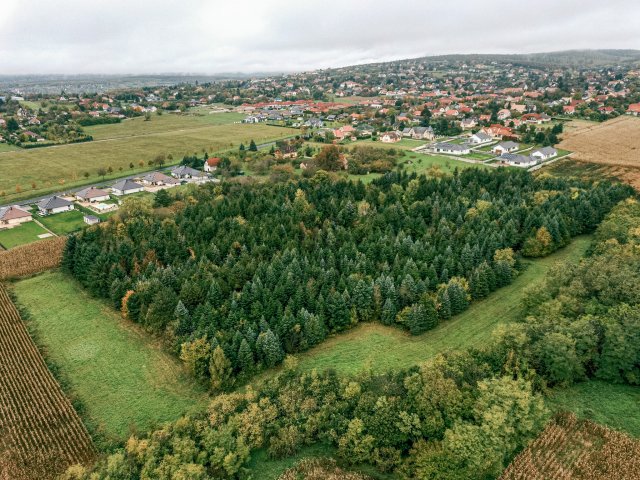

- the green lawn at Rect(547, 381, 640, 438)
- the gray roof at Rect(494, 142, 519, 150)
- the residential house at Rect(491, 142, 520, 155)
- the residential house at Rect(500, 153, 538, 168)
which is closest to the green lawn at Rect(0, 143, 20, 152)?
the residential house at Rect(500, 153, 538, 168)

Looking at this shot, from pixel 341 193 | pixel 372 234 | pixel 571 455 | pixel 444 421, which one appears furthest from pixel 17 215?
pixel 571 455

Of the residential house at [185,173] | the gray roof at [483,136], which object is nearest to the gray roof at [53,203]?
the residential house at [185,173]

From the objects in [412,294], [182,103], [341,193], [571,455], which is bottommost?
[571,455]

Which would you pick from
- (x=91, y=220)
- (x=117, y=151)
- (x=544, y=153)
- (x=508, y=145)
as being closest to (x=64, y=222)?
(x=91, y=220)

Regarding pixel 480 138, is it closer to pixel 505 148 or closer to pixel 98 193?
pixel 505 148

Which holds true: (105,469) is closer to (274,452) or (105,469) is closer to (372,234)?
(274,452)
